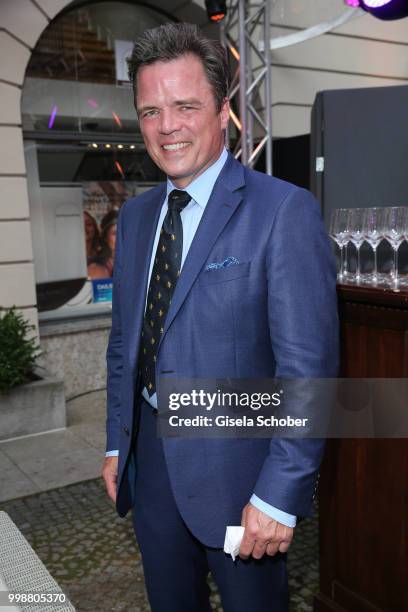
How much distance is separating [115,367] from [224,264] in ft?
2.62

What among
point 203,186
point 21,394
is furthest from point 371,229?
point 21,394

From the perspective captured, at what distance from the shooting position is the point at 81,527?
370cm

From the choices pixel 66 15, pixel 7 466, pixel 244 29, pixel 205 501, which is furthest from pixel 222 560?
pixel 66 15

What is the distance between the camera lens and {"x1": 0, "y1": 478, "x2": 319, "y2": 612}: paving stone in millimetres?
2949

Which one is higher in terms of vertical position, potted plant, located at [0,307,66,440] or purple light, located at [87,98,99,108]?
purple light, located at [87,98,99,108]

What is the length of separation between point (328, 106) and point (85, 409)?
4077 millimetres

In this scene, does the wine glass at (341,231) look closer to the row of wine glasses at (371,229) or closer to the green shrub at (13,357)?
the row of wine glasses at (371,229)

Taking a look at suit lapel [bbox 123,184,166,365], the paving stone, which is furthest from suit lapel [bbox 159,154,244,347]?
the paving stone

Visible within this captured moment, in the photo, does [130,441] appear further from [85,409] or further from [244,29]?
[244,29]

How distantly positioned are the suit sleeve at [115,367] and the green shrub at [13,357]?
3231 millimetres

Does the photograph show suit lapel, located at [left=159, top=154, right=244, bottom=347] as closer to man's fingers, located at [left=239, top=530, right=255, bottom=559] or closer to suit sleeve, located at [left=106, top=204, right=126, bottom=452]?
suit sleeve, located at [left=106, top=204, right=126, bottom=452]

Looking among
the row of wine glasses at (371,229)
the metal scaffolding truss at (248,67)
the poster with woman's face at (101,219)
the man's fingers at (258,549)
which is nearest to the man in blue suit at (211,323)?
the man's fingers at (258,549)

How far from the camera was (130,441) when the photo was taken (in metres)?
1.97

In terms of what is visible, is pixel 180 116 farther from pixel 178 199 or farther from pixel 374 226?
pixel 374 226
